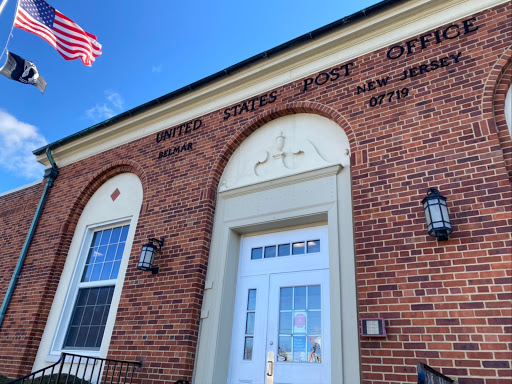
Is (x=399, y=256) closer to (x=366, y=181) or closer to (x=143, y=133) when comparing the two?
(x=366, y=181)

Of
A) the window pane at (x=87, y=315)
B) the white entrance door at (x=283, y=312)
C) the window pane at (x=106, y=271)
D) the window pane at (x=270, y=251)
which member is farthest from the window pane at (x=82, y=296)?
the window pane at (x=270, y=251)

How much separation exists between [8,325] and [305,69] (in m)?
6.91

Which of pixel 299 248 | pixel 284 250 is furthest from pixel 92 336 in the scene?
pixel 299 248

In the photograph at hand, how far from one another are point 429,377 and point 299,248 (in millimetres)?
2379

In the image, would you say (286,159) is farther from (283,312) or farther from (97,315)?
(97,315)

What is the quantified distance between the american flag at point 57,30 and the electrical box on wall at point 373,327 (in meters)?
6.61

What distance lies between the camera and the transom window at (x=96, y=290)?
6.10 metres

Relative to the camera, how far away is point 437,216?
11.7 ft

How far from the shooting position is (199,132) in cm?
646

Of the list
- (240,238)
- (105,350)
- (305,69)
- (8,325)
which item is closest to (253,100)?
(305,69)

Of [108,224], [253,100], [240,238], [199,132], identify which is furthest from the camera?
[108,224]

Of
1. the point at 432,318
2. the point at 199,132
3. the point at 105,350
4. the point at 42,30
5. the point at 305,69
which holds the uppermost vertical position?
the point at 42,30

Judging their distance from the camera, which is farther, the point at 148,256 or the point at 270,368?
the point at 148,256

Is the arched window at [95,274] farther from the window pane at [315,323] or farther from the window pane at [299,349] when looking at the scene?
the window pane at [315,323]
